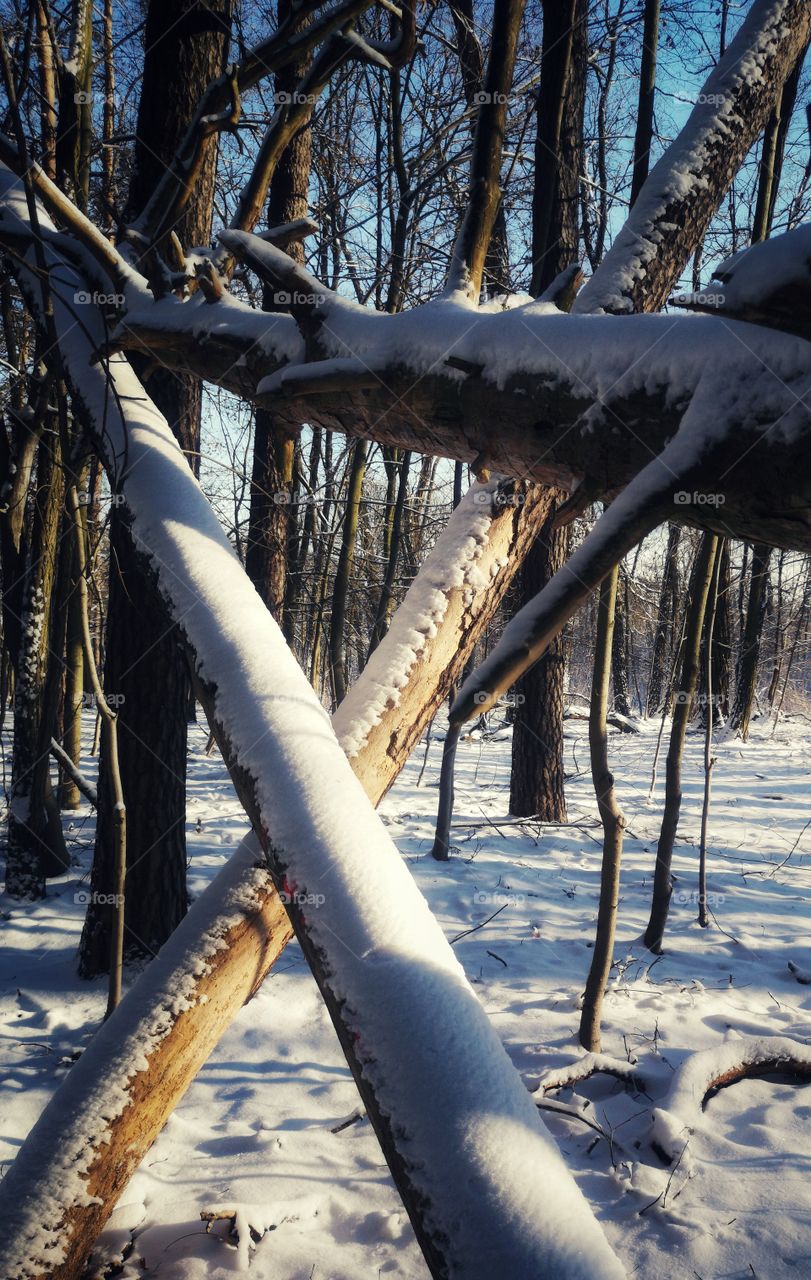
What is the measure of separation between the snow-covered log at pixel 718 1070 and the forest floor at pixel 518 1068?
2.3 inches

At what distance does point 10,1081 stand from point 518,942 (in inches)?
98.5

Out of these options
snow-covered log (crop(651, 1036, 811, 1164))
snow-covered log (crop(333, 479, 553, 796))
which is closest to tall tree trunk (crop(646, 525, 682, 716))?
snow-covered log (crop(651, 1036, 811, 1164))

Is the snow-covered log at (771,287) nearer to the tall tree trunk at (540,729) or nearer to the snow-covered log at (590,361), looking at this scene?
the snow-covered log at (590,361)

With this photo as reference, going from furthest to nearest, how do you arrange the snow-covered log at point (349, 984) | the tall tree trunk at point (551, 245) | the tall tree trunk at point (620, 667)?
the tall tree trunk at point (620, 667) < the tall tree trunk at point (551, 245) < the snow-covered log at point (349, 984)

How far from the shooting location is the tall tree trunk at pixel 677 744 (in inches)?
139

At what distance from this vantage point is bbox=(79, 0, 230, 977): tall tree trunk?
3367mm

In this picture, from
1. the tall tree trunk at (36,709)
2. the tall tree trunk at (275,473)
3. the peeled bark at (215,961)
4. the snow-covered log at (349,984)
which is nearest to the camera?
the snow-covered log at (349,984)

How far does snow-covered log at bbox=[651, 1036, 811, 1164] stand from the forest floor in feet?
0.19

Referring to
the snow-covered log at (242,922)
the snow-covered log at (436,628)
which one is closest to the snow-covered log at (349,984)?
the snow-covered log at (242,922)

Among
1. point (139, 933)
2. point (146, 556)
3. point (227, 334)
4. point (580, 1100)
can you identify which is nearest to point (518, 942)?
point (580, 1100)

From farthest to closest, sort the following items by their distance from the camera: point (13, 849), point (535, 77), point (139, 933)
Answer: point (535, 77) → point (13, 849) → point (139, 933)

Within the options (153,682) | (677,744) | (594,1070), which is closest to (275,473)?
(153,682)

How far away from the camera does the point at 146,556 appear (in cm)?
161

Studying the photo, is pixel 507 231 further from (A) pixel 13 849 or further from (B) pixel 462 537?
(A) pixel 13 849
